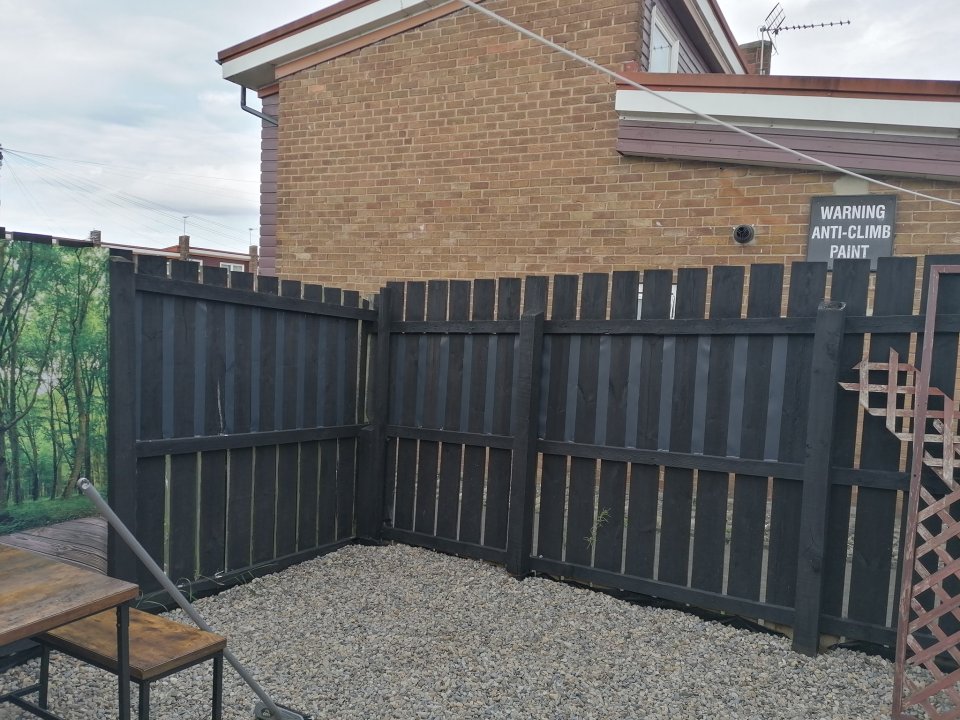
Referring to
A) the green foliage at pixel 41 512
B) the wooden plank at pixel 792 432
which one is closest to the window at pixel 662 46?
the wooden plank at pixel 792 432

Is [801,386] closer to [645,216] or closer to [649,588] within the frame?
[649,588]

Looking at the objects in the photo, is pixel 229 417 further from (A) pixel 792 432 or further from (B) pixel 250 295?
(A) pixel 792 432

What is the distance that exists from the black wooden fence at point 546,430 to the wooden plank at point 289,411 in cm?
2

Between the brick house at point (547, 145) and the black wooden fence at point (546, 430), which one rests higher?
the brick house at point (547, 145)

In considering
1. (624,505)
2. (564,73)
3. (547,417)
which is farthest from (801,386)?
(564,73)

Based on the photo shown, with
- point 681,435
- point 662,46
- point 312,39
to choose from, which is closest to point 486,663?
point 681,435

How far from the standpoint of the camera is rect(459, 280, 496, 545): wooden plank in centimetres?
496

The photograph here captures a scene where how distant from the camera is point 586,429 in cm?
451

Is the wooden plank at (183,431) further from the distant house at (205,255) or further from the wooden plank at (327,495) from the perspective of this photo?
the distant house at (205,255)

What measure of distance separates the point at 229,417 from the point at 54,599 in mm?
2212

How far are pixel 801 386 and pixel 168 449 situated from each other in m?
3.57

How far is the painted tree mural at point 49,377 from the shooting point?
3.36 metres

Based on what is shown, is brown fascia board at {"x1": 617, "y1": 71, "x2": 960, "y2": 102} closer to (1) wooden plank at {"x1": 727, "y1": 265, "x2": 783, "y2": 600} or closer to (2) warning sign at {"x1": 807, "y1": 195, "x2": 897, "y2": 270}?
(2) warning sign at {"x1": 807, "y1": 195, "x2": 897, "y2": 270}

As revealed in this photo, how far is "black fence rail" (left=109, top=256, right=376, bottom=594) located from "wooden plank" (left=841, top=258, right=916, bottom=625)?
3455mm
